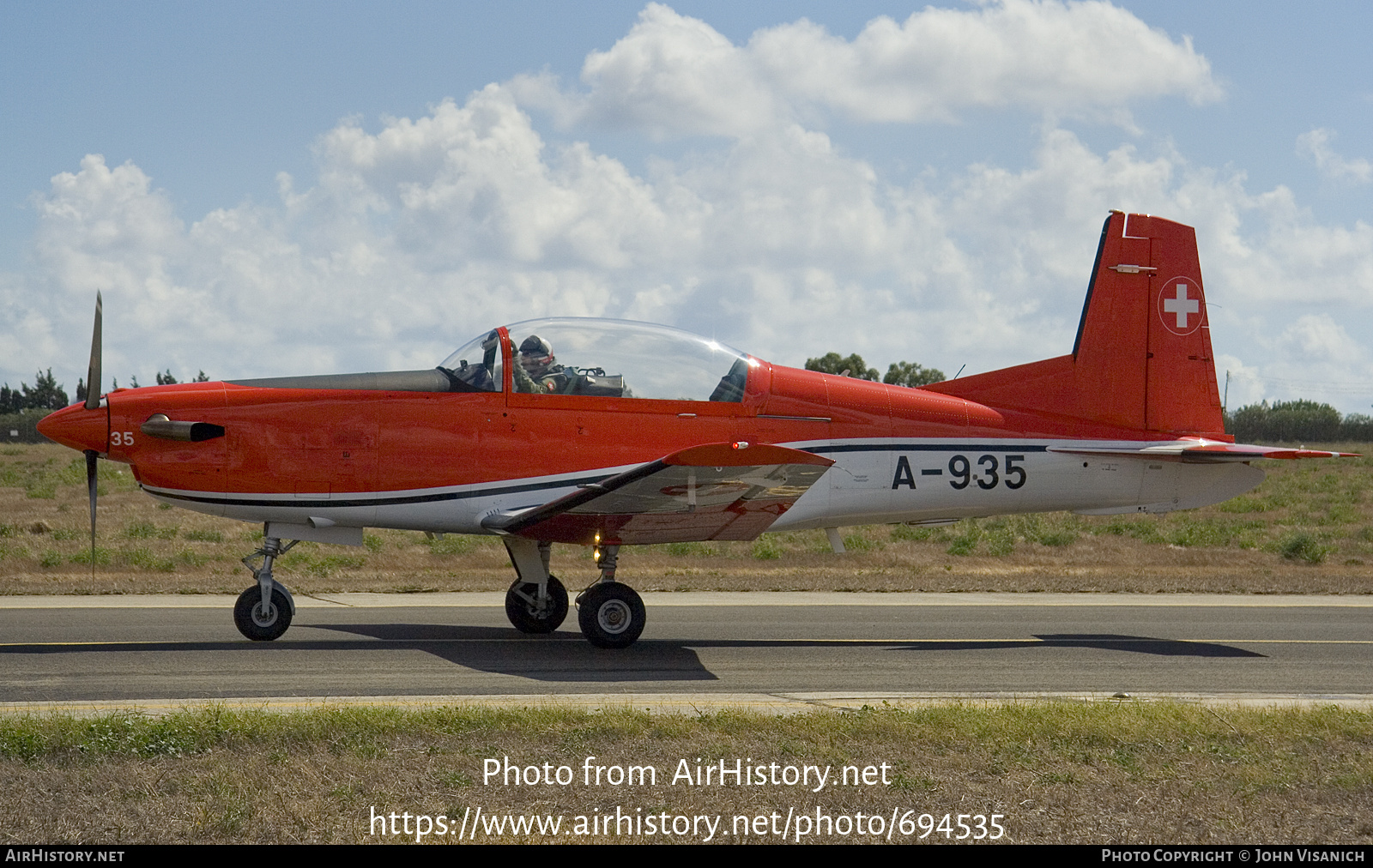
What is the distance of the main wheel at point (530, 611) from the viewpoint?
483 inches

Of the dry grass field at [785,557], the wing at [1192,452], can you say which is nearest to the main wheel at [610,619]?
the wing at [1192,452]

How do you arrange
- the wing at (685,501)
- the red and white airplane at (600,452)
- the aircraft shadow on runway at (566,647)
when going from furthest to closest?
the red and white airplane at (600,452) < the aircraft shadow on runway at (566,647) < the wing at (685,501)

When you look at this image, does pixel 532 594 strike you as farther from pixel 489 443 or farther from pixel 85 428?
pixel 85 428

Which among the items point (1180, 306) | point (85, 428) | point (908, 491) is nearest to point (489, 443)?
point (85, 428)

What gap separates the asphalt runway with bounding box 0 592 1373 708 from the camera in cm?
930

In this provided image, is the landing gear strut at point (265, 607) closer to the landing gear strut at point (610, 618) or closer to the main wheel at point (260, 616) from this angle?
the main wheel at point (260, 616)

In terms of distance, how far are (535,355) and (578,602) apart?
2265mm

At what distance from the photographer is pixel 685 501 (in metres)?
10.4

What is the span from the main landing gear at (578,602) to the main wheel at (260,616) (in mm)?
2211

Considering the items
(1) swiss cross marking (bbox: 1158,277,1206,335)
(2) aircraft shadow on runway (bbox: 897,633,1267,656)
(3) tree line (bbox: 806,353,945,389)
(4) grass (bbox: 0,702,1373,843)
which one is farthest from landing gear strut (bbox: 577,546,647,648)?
(3) tree line (bbox: 806,353,945,389)

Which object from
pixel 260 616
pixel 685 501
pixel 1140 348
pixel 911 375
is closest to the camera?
pixel 685 501

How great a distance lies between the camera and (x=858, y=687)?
30.9 ft

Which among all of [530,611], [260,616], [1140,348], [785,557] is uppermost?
[1140,348]
